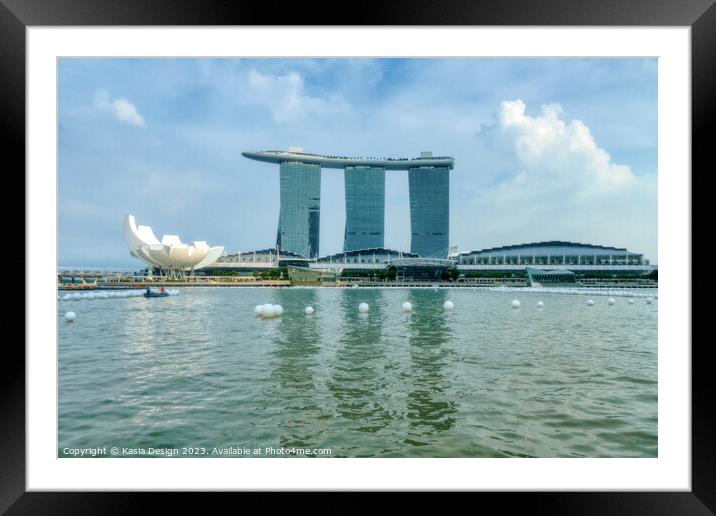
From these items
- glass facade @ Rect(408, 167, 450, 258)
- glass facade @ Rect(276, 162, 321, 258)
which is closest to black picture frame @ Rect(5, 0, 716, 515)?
glass facade @ Rect(408, 167, 450, 258)

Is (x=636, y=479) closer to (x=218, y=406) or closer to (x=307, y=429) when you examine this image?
(x=307, y=429)

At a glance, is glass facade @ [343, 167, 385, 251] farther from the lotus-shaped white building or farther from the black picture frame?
the black picture frame

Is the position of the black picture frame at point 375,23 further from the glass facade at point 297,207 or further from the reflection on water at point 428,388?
the glass facade at point 297,207

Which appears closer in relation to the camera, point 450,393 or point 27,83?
point 27,83

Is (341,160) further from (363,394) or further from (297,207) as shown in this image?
(363,394)

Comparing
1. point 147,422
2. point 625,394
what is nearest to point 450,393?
point 625,394

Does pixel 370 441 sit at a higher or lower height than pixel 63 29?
lower

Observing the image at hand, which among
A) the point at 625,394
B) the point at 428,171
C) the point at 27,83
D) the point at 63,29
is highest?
the point at 428,171
